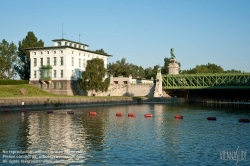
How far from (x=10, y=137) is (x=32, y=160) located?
10013 mm

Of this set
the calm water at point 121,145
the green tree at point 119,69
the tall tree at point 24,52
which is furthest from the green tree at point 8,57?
the calm water at point 121,145

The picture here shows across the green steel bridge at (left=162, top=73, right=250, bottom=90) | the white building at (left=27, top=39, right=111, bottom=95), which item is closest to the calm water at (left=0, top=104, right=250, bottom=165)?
the white building at (left=27, top=39, right=111, bottom=95)

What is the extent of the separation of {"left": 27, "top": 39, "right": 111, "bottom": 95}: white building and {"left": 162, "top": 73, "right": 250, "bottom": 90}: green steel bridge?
3588 cm

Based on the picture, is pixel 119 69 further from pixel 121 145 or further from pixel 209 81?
pixel 121 145

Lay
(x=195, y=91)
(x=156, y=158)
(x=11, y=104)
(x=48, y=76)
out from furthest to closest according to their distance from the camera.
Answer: (x=195, y=91) → (x=48, y=76) → (x=11, y=104) → (x=156, y=158)

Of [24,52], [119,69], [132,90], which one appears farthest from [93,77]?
[119,69]

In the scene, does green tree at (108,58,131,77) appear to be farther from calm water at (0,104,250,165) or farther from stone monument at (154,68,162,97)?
calm water at (0,104,250,165)

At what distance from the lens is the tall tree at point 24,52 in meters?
127

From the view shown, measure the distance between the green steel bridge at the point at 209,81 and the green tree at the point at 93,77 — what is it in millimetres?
31142

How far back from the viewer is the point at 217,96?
449 feet

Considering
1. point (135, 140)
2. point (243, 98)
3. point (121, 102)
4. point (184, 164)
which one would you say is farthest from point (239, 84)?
point (184, 164)

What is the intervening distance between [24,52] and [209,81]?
237 ft

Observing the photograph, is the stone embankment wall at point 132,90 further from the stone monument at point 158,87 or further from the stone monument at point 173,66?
the stone monument at point 173,66

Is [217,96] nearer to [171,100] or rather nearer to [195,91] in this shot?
[195,91]
